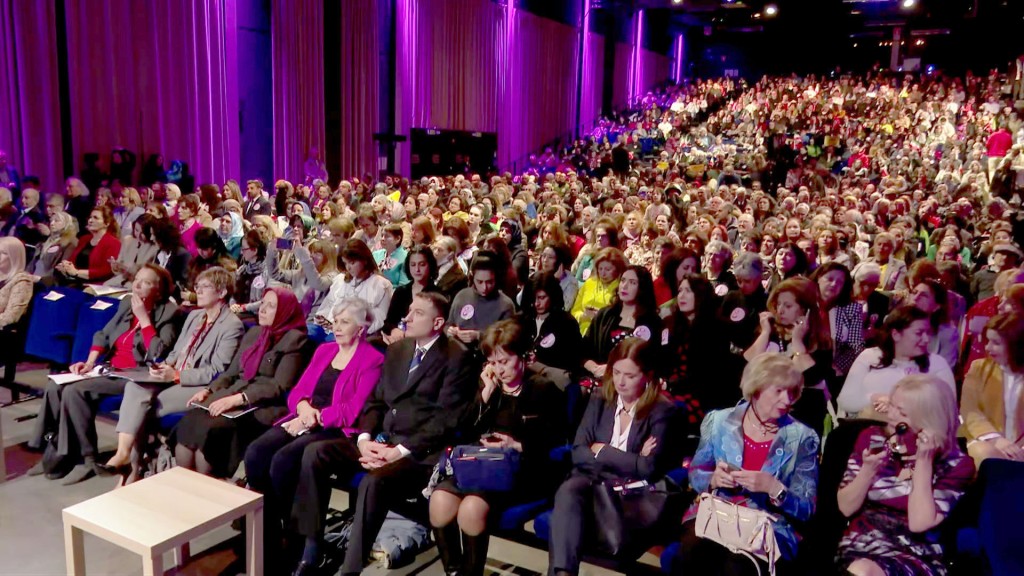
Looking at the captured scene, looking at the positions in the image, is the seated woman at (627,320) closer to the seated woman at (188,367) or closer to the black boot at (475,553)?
the black boot at (475,553)

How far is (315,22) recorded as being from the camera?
1470cm

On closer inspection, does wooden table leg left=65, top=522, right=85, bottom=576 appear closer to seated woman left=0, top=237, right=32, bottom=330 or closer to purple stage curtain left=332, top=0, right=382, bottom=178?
seated woman left=0, top=237, right=32, bottom=330

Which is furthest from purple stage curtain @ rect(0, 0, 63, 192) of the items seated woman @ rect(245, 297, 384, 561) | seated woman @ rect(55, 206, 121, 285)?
seated woman @ rect(245, 297, 384, 561)

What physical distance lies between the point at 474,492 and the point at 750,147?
1582 centimetres

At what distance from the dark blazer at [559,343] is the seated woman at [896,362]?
146 cm

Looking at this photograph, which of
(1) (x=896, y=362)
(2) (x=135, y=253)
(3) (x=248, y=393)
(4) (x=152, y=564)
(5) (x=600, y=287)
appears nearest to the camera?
(4) (x=152, y=564)

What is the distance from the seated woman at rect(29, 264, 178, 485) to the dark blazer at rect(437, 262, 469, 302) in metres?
1.81

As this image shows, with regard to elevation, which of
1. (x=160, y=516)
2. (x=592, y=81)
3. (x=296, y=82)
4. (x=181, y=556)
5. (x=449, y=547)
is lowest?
(x=181, y=556)

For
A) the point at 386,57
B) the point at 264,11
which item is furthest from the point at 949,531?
the point at 386,57

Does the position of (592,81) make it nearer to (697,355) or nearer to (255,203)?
(255,203)

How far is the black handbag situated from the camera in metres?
2.93

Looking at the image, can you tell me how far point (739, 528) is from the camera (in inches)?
107

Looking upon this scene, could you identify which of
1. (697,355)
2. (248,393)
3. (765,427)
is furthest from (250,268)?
(765,427)

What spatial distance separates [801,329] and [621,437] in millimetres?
1263
